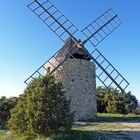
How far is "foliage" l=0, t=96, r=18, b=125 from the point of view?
29875 millimetres

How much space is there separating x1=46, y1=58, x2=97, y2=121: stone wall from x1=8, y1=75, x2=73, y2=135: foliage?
8873 mm

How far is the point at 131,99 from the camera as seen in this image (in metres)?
53.4

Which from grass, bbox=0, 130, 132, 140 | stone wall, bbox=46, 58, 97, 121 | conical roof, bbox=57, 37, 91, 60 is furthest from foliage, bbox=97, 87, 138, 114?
grass, bbox=0, 130, 132, 140

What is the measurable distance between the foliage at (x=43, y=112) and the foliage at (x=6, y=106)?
10301mm

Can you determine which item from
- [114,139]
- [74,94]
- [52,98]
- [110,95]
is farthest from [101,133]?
[110,95]

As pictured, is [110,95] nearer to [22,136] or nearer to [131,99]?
[131,99]

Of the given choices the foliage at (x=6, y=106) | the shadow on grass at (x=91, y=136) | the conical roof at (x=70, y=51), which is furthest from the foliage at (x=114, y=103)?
the shadow on grass at (x=91, y=136)

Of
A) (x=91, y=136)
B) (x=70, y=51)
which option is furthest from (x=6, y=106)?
(x=91, y=136)

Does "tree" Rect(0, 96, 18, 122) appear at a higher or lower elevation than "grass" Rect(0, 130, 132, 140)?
higher

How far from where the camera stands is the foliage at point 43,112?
18.1m

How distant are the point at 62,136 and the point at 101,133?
309 cm

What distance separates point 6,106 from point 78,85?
7390mm

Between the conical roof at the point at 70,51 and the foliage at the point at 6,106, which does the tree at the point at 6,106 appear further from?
the conical roof at the point at 70,51

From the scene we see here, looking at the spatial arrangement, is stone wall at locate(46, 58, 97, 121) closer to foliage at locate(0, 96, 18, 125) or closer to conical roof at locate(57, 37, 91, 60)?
conical roof at locate(57, 37, 91, 60)
